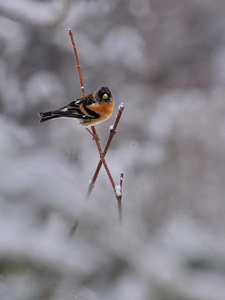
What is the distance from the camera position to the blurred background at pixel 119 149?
0.36 m

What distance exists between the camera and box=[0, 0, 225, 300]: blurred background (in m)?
0.36

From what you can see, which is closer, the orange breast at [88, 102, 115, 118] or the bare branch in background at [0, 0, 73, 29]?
the orange breast at [88, 102, 115, 118]

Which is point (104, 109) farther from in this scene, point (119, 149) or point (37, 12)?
point (37, 12)

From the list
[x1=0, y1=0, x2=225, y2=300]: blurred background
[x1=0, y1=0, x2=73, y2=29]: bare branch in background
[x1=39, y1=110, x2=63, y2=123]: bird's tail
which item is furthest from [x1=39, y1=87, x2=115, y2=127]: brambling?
[x1=0, y1=0, x2=73, y2=29]: bare branch in background

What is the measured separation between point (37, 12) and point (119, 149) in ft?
3.94

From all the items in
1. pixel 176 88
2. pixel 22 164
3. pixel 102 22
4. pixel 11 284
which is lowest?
pixel 11 284

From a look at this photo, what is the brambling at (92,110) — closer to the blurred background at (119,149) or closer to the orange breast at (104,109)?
the orange breast at (104,109)

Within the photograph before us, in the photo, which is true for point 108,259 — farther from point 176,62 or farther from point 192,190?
point 176,62

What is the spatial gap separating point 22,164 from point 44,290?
17 cm

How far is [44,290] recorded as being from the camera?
352 mm

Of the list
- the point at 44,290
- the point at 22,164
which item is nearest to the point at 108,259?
the point at 44,290

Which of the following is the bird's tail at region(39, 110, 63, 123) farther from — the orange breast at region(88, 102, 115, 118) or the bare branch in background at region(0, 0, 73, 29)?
the bare branch in background at region(0, 0, 73, 29)

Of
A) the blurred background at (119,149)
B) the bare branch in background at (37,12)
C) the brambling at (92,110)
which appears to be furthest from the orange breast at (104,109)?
the bare branch in background at (37,12)

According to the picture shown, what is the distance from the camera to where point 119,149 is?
2.30 metres
